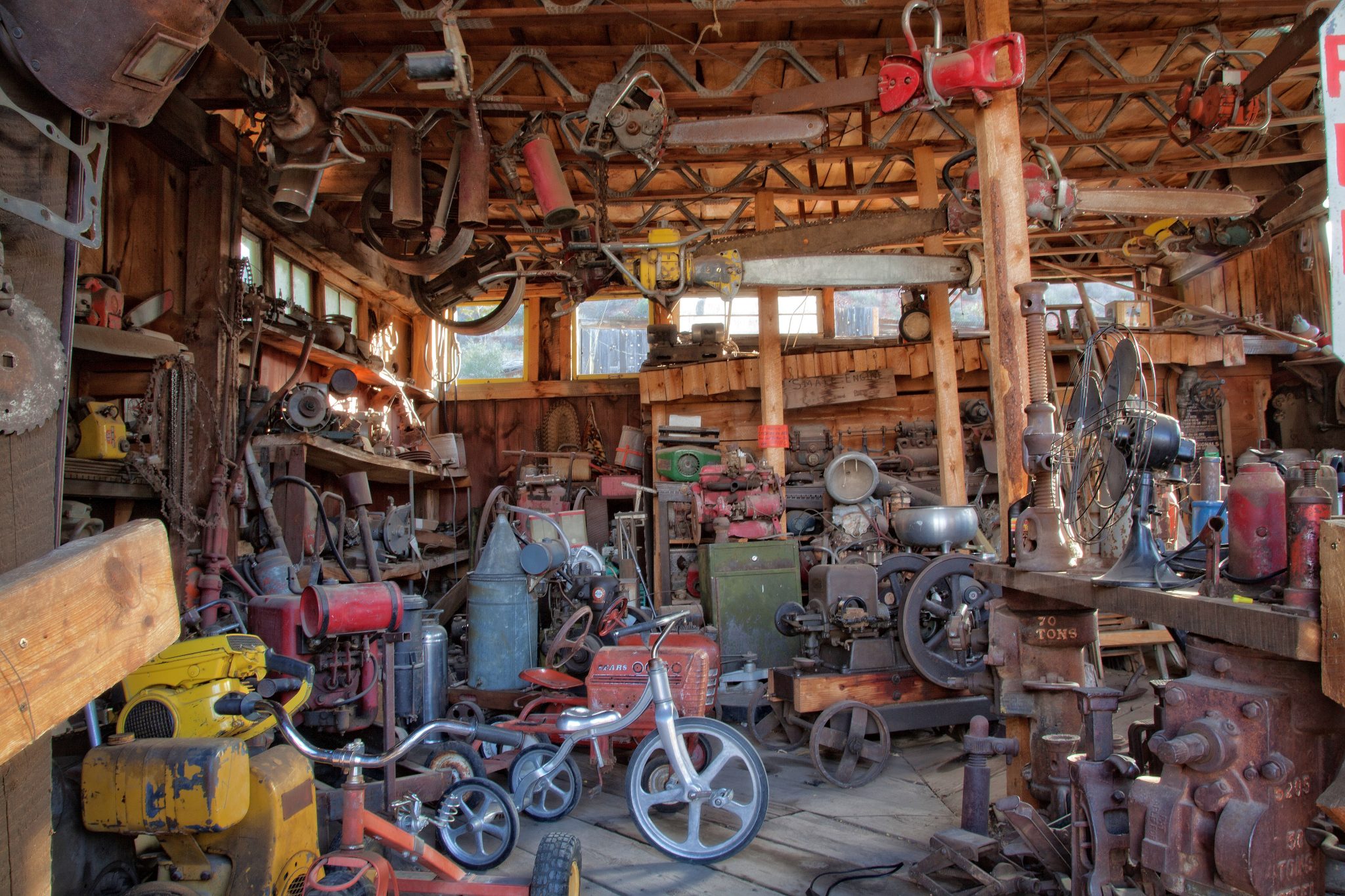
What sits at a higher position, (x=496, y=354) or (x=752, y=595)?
(x=496, y=354)

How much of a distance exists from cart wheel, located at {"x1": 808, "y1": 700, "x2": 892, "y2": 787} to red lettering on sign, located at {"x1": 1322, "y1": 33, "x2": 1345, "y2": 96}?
14.0 ft

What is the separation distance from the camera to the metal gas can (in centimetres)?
196

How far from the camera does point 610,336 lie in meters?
11.1

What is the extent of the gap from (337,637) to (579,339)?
285 inches

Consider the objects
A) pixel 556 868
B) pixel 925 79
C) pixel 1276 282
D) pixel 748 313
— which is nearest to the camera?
pixel 556 868

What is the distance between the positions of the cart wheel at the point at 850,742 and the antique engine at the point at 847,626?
1.07 feet

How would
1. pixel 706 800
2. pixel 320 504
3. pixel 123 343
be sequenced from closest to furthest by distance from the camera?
pixel 706 800 < pixel 123 343 < pixel 320 504

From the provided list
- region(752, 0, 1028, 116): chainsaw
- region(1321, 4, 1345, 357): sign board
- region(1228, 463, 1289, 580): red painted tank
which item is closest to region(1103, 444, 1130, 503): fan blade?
region(1228, 463, 1289, 580): red painted tank

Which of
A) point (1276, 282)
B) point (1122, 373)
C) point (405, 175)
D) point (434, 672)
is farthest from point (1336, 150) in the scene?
point (1276, 282)

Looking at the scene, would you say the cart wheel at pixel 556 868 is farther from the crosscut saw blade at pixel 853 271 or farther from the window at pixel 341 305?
the window at pixel 341 305

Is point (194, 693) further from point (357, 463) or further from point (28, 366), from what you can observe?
point (357, 463)

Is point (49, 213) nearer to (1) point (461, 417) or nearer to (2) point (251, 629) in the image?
(2) point (251, 629)

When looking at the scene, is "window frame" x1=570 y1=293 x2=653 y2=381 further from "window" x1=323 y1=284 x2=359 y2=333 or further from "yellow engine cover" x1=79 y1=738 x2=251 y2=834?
"yellow engine cover" x1=79 y1=738 x2=251 y2=834

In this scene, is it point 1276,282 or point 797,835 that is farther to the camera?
point 1276,282
